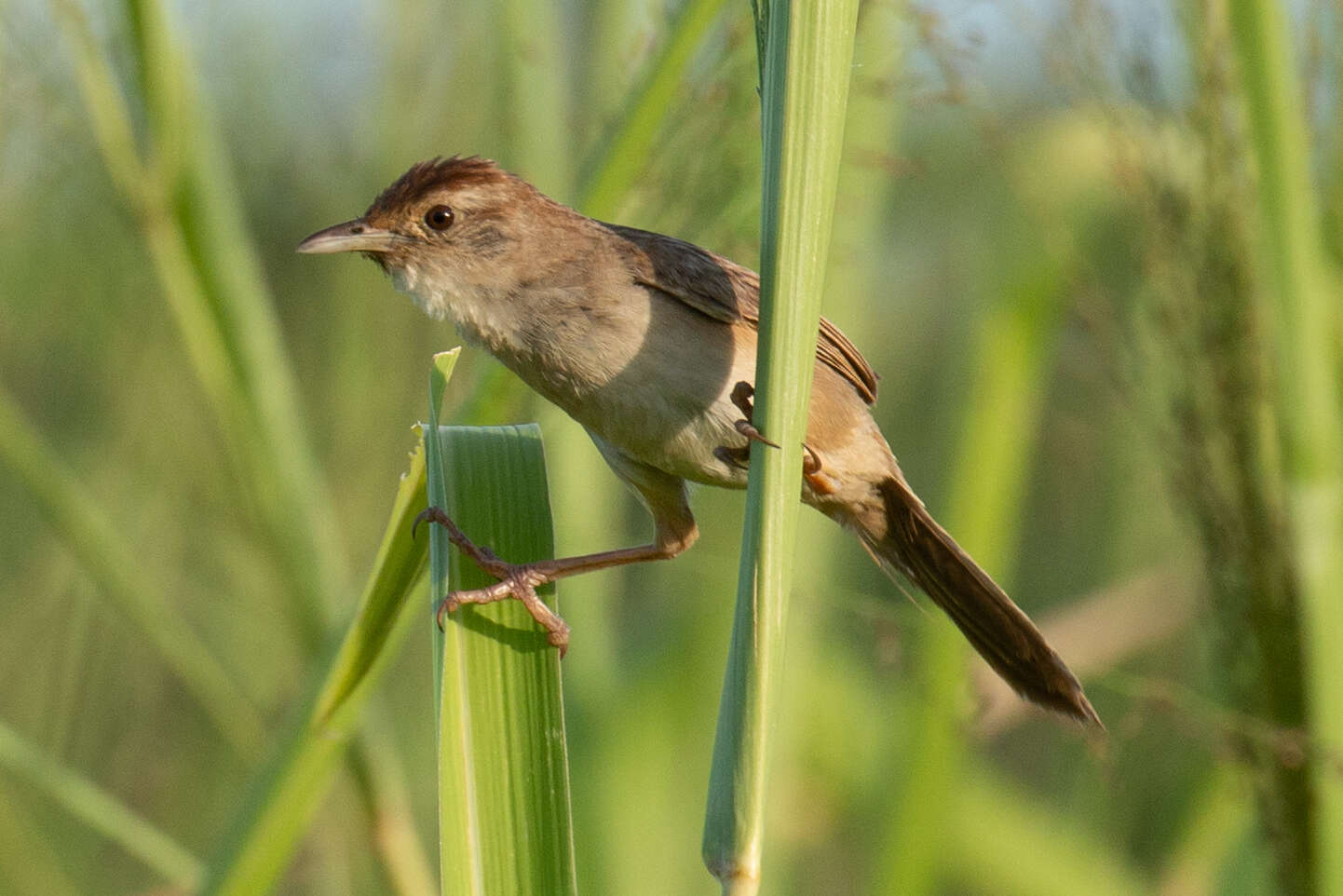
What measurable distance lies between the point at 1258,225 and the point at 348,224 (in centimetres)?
141

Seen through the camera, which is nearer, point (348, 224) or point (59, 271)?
point (348, 224)

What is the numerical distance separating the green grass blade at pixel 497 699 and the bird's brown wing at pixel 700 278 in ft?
1.95

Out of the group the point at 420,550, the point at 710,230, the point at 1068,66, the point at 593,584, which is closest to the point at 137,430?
the point at 593,584

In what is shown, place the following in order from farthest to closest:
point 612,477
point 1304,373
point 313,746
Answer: point 612,477, point 1304,373, point 313,746

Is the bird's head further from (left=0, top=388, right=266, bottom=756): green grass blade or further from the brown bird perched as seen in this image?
(left=0, top=388, right=266, bottom=756): green grass blade

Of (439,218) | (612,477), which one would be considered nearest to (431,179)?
(439,218)

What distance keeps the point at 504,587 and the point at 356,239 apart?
2.52 feet

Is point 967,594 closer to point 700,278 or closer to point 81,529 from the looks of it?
point 700,278

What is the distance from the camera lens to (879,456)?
236 centimetres

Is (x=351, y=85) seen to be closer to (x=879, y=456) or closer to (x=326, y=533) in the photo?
(x=326, y=533)

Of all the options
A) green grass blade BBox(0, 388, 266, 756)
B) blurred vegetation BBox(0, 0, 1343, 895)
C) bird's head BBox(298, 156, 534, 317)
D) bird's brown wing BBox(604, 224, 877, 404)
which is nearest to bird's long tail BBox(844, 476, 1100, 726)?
blurred vegetation BBox(0, 0, 1343, 895)

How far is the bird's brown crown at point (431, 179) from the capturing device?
6.93 ft

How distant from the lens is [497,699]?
1.42 meters

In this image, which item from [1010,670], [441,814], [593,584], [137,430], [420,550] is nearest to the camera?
[441,814]
